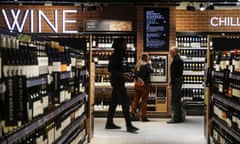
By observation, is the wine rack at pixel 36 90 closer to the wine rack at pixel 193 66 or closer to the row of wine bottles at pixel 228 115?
the row of wine bottles at pixel 228 115

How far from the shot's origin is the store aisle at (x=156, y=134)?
8.09 meters

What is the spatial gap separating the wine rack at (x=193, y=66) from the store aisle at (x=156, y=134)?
1218 millimetres

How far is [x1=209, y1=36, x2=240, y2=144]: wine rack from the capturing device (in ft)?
17.9

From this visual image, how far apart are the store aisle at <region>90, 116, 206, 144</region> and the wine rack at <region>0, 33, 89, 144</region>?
1833 mm

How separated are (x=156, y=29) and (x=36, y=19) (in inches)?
139

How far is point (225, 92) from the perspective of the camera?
6.20 meters

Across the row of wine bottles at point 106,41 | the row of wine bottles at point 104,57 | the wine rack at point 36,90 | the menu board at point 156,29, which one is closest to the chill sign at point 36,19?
the row of wine bottles at point 106,41

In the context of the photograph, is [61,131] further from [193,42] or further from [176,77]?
[193,42]

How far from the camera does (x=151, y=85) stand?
1158cm

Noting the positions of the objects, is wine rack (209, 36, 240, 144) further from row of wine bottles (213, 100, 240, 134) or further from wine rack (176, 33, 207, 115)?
wine rack (176, 33, 207, 115)

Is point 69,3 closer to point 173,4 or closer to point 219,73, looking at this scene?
point 173,4

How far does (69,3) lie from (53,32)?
46.8 inches

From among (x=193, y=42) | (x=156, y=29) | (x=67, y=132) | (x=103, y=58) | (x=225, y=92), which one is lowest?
(x=67, y=132)

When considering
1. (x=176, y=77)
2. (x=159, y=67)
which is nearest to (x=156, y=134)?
(x=176, y=77)
